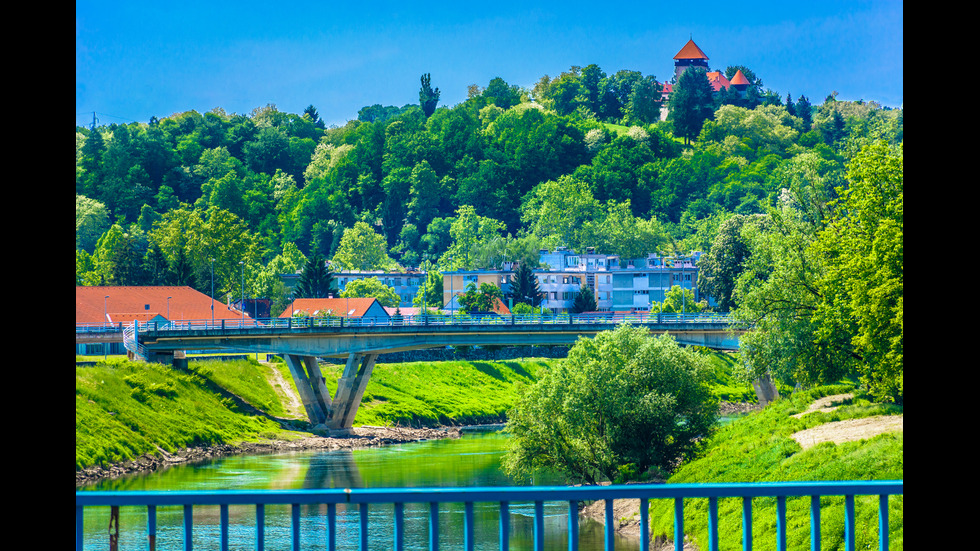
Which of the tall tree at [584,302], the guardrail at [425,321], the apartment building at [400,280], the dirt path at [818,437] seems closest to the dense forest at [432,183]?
the apartment building at [400,280]

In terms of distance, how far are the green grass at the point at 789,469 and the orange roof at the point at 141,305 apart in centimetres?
4683

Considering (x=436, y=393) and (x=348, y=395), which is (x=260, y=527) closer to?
(x=348, y=395)

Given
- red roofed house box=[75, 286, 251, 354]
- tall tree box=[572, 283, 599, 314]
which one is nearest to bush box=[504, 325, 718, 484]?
red roofed house box=[75, 286, 251, 354]

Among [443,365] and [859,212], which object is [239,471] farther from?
[443,365]

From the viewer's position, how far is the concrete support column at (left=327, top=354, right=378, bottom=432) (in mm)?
59438

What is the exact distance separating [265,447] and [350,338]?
9.20 m

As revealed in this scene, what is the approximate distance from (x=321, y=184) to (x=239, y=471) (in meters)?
125

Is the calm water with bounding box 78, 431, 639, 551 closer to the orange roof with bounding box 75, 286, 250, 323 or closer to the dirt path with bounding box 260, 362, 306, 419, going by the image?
the dirt path with bounding box 260, 362, 306, 419

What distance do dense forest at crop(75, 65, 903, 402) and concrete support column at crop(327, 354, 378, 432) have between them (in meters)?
43.5

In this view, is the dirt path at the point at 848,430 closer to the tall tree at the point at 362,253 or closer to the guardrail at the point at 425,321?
the guardrail at the point at 425,321

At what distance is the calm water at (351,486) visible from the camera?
26266mm
